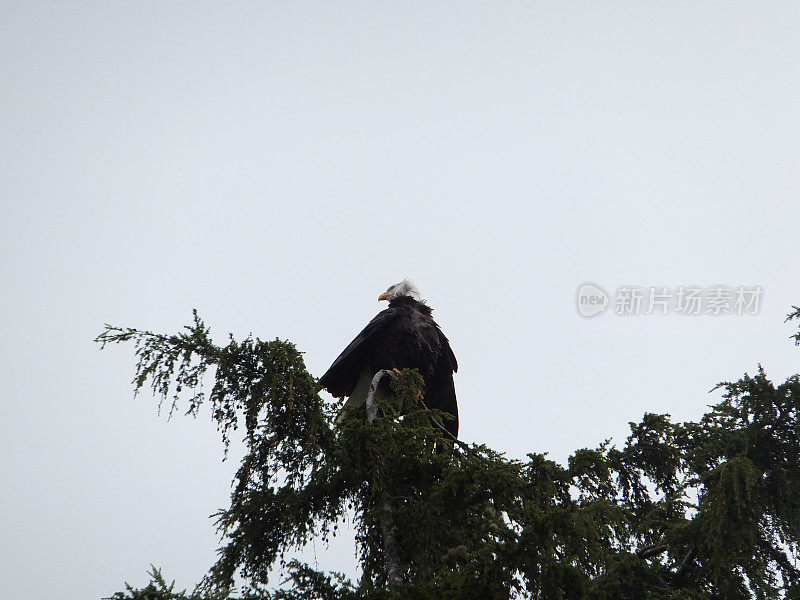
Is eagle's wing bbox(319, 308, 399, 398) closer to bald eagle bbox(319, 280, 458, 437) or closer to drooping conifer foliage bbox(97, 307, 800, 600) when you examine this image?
bald eagle bbox(319, 280, 458, 437)

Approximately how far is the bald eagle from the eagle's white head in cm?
139

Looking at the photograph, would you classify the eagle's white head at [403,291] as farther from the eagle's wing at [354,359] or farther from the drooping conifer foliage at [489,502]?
the drooping conifer foliage at [489,502]

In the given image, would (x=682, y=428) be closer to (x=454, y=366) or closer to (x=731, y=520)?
(x=731, y=520)

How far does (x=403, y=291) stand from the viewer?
10.4m

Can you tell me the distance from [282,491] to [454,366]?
5.14 metres

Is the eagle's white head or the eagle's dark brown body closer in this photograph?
the eagle's dark brown body

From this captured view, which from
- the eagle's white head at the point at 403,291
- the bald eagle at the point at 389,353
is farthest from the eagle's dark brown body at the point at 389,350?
the eagle's white head at the point at 403,291

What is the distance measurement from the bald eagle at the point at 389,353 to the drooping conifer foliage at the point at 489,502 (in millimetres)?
2546

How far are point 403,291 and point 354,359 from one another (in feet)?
9.08

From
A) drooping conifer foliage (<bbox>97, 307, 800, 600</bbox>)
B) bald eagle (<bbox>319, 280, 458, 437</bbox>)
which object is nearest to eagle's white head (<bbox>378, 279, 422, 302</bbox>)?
bald eagle (<bbox>319, 280, 458, 437</bbox>)

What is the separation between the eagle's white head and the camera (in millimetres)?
10341

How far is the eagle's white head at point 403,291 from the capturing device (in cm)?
1034

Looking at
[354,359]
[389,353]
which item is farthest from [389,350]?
[354,359]

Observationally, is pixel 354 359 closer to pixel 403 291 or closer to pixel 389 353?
pixel 389 353
